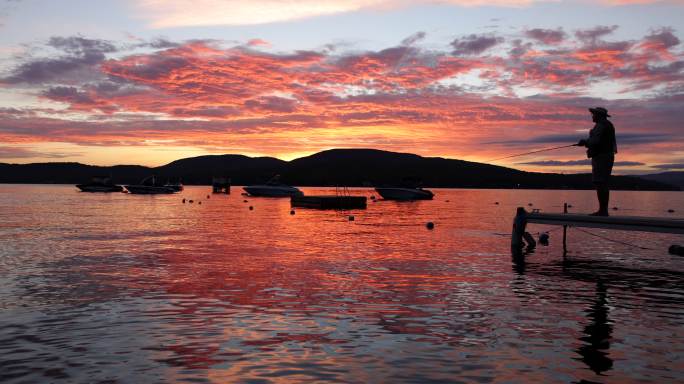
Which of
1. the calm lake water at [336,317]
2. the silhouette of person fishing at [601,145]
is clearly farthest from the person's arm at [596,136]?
the calm lake water at [336,317]

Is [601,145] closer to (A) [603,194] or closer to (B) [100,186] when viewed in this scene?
(A) [603,194]

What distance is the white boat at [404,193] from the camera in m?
116

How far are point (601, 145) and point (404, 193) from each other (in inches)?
3891

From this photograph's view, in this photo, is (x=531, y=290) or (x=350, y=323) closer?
(x=350, y=323)

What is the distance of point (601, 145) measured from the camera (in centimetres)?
2075

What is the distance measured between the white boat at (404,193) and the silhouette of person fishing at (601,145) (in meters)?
94.4

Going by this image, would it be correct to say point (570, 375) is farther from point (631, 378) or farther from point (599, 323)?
point (599, 323)

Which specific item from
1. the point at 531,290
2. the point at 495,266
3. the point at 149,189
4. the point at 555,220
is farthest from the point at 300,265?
the point at 149,189

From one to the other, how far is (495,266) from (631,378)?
47.4ft

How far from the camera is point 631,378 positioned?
9211 millimetres

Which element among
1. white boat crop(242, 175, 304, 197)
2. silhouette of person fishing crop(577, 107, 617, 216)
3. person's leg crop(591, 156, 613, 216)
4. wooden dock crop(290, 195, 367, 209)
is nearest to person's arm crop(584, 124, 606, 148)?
silhouette of person fishing crop(577, 107, 617, 216)

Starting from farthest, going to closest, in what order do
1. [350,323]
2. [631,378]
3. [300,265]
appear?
[300,265]
[350,323]
[631,378]

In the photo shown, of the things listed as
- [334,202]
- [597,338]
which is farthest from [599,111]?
[334,202]

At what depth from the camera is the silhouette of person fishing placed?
20.7 m
